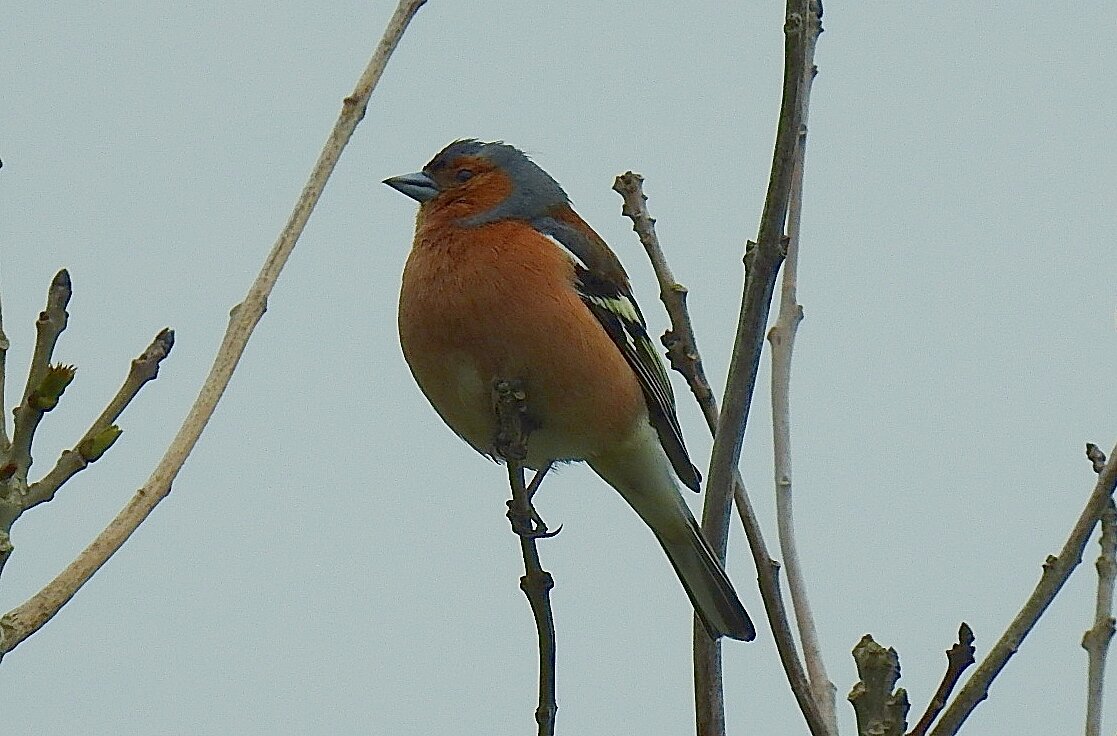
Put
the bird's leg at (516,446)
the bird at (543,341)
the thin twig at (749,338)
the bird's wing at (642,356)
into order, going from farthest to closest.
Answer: the bird's wing at (642,356) → the bird at (543,341) → the bird's leg at (516,446) → the thin twig at (749,338)

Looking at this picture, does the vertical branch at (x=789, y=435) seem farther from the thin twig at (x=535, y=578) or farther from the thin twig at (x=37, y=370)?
the thin twig at (x=37, y=370)

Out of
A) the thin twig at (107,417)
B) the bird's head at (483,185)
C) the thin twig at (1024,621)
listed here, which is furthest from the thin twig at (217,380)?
the bird's head at (483,185)

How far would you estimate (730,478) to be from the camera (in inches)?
123

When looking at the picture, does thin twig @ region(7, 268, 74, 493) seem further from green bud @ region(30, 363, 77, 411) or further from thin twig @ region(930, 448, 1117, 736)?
thin twig @ region(930, 448, 1117, 736)

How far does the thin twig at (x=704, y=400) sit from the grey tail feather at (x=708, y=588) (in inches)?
21.2

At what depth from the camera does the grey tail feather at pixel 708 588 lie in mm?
4387

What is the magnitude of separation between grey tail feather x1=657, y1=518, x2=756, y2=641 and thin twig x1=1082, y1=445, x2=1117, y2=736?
3.94ft

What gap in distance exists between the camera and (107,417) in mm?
2020

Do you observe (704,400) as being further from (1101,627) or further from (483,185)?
(483,185)

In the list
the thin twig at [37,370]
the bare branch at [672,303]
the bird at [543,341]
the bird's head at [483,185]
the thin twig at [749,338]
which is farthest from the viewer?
the bird's head at [483,185]

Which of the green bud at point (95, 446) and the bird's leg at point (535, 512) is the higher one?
the bird's leg at point (535, 512)

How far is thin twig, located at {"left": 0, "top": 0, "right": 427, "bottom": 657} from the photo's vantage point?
1989 mm

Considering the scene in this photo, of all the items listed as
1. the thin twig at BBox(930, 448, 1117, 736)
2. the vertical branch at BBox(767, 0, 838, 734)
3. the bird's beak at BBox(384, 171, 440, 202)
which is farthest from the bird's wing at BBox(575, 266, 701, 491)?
the thin twig at BBox(930, 448, 1117, 736)

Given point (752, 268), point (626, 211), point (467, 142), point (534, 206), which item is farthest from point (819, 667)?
point (467, 142)
